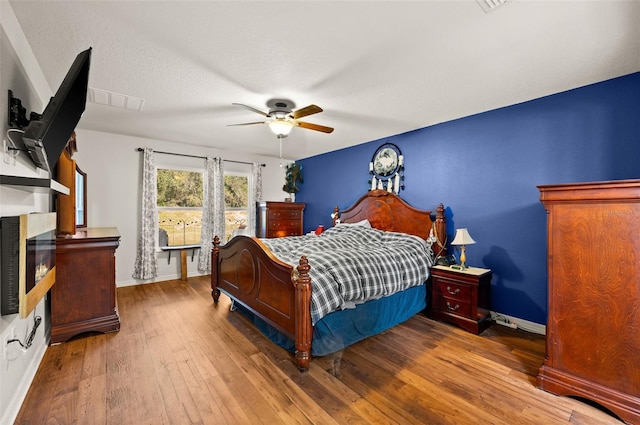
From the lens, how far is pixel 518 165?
3084 mm

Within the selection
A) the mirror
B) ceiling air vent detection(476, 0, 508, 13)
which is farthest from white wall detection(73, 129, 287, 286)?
ceiling air vent detection(476, 0, 508, 13)

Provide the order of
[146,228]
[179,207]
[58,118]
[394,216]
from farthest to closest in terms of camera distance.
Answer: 1. [179,207]
2. [146,228]
3. [394,216]
4. [58,118]

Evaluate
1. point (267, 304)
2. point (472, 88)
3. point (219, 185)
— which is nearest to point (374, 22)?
point (472, 88)

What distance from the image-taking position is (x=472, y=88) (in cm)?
270

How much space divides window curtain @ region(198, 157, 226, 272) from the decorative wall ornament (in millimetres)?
2854

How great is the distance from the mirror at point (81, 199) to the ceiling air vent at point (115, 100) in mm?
1344

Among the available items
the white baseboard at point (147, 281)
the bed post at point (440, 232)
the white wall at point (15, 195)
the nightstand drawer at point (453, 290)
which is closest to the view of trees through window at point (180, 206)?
the white baseboard at point (147, 281)

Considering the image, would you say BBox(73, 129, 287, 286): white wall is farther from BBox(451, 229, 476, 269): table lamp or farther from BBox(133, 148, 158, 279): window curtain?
BBox(451, 229, 476, 269): table lamp

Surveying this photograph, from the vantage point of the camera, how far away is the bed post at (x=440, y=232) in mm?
3637

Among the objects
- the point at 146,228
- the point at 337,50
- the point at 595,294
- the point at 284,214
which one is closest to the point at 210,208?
the point at 146,228

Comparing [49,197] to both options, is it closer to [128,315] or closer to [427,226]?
[128,315]

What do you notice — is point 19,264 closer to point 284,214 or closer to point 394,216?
point 394,216

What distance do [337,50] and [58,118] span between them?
1837 millimetres

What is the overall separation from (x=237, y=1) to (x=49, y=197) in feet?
8.84
